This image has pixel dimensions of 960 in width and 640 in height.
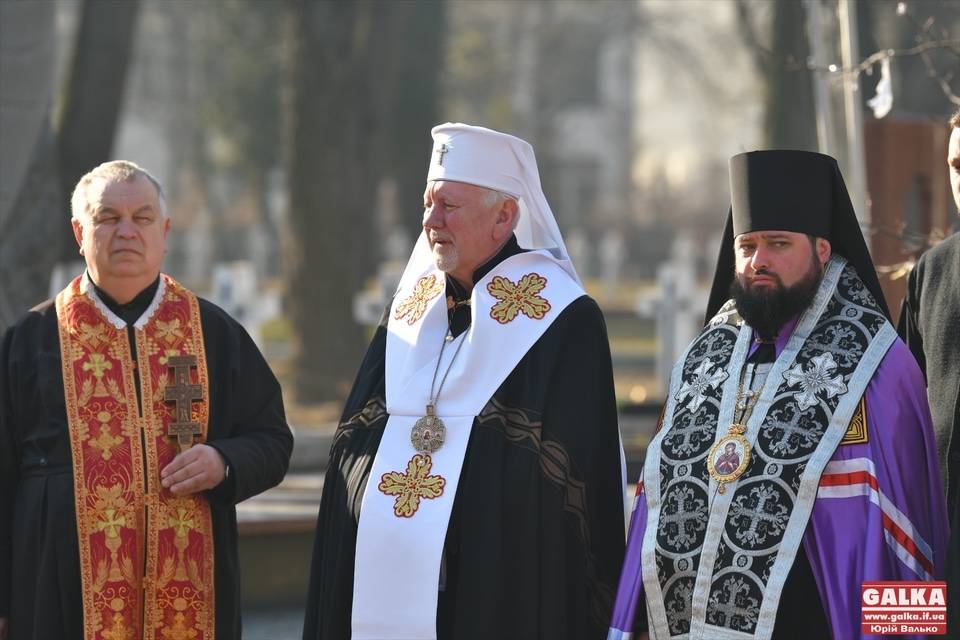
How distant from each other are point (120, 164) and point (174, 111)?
4148cm

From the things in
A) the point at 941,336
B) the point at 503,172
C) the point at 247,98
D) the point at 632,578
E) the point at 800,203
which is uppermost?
the point at 247,98

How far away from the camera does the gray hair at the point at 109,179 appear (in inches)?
192

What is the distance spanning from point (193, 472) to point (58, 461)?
0.43m

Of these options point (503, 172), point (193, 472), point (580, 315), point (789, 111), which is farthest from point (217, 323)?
point (789, 111)

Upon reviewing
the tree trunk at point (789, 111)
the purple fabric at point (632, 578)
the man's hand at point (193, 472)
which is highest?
the tree trunk at point (789, 111)

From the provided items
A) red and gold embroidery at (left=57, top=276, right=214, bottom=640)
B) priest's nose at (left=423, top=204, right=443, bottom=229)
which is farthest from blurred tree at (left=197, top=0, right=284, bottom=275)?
red and gold embroidery at (left=57, top=276, right=214, bottom=640)

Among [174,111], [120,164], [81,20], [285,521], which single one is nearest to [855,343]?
[120,164]

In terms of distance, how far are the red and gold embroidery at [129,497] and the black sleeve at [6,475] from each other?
0.19 m

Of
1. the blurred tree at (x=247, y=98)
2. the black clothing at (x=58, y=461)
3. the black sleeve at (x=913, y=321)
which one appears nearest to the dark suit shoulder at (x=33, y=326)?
the black clothing at (x=58, y=461)

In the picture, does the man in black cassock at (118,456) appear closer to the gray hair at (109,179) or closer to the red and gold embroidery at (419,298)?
the gray hair at (109,179)

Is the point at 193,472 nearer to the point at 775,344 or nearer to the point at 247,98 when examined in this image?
the point at 775,344

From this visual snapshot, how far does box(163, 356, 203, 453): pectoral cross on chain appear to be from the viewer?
490cm

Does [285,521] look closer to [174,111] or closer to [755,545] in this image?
[755,545]

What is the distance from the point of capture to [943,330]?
184 inches
